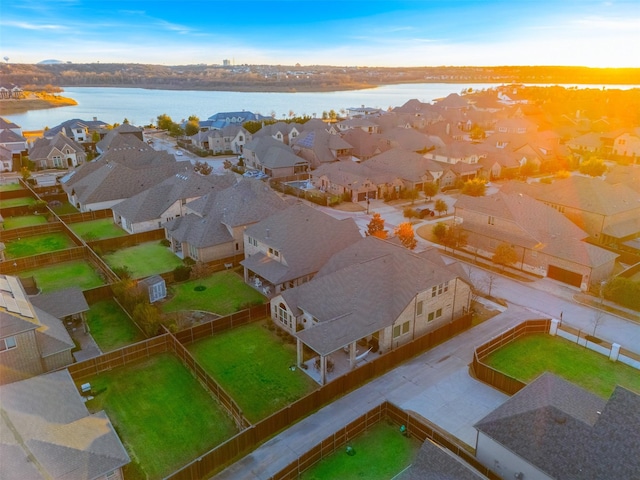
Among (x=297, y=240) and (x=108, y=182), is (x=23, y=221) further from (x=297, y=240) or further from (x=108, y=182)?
(x=297, y=240)

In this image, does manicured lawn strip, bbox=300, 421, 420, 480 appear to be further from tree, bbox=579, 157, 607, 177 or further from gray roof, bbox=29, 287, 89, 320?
tree, bbox=579, 157, 607, 177

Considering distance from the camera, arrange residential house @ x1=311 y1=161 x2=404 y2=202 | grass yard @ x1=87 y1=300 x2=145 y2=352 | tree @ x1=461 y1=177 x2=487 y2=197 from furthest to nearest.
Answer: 1. residential house @ x1=311 y1=161 x2=404 y2=202
2. tree @ x1=461 y1=177 x2=487 y2=197
3. grass yard @ x1=87 y1=300 x2=145 y2=352

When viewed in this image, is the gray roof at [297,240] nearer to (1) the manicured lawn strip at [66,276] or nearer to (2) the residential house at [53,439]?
(1) the manicured lawn strip at [66,276]

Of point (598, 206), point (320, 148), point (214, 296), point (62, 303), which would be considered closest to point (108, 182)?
point (214, 296)

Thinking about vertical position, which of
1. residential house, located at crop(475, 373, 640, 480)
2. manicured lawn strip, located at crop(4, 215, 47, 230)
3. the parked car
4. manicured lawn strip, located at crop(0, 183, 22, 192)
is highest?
residential house, located at crop(475, 373, 640, 480)

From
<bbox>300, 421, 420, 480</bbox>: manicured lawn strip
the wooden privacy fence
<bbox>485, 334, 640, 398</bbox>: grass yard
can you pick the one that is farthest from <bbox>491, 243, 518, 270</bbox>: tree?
<bbox>300, 421, 420, 480</bbox>: manicured lawn strip

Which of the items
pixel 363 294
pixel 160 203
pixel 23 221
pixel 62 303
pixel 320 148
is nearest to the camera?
pixel 363 294
